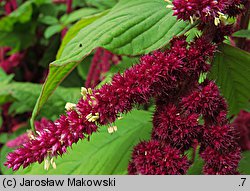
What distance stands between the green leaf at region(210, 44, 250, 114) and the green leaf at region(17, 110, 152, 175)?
0.20 m

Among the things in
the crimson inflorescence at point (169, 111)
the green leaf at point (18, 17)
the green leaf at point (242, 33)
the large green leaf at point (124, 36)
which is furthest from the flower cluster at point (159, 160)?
the green leaf at point (18, 17)

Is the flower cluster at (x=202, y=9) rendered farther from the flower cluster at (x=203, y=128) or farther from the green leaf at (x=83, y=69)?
the green leaf at (x=83, y=69)

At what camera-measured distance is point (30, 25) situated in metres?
2.11

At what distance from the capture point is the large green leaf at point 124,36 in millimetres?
810

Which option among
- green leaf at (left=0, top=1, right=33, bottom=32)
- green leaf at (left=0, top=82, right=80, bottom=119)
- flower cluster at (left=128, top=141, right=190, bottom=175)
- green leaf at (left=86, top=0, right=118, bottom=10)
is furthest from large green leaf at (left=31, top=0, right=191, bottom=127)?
green leaf at (left=0, top=1, right=33, bottom=32)

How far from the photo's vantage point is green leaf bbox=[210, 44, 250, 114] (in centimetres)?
89

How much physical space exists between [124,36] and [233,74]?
26cm

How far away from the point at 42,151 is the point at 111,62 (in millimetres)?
968

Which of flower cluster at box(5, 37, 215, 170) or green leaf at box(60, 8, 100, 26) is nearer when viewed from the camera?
flower cluster at box(5, 37, 215, 170)

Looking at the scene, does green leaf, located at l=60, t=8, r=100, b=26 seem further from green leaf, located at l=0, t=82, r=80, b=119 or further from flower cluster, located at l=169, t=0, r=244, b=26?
flower cluster, located at l=169, t=0, r=244, b=26

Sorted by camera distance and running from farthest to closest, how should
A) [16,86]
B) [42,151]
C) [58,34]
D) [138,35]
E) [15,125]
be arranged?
[58,34]
[15,125]
[16,86]
[138,35]
[42,151]

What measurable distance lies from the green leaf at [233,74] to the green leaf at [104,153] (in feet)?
0.65
